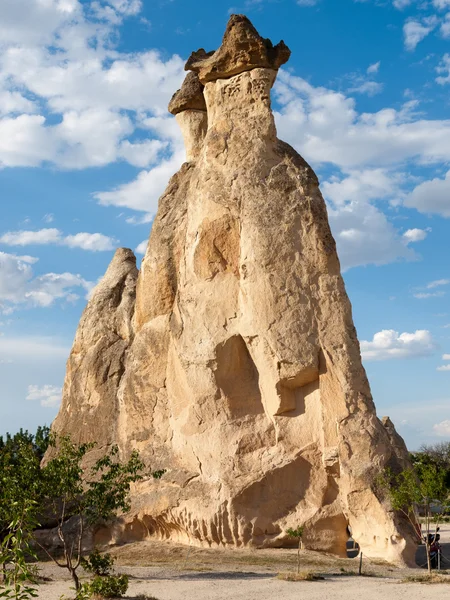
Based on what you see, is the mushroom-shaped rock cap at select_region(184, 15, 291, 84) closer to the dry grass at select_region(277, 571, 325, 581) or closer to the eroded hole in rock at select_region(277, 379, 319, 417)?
the eroded hole in rock at select_region(277, 379, 319, 417)

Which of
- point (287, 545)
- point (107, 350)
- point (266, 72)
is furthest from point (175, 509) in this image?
point (266, 72)

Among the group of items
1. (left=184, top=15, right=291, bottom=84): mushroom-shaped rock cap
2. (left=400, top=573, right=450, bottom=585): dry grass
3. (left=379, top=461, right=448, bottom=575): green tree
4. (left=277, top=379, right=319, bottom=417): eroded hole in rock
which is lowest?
(left=400, top=573, right=450, bottom=585): dry grass

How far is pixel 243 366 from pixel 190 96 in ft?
37.3

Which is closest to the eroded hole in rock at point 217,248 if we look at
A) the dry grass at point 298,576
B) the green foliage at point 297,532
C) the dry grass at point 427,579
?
the green foliage at point 297,532

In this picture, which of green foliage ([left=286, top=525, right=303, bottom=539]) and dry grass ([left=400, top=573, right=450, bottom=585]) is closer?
dry grass ([left=400, top=573, right=450, bottom=585])

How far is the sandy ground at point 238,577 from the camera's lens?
15.0 metres

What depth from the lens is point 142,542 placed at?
2181cm

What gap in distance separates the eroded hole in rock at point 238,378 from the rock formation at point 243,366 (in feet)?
0.14

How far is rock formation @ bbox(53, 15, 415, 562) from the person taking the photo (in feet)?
66.4

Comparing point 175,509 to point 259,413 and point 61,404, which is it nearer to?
point 259,413

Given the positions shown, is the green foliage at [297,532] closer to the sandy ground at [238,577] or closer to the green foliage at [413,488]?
the sandy ground at [238,577]

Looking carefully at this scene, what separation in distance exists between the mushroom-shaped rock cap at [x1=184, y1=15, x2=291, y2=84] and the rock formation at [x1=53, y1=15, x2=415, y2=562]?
45 mm

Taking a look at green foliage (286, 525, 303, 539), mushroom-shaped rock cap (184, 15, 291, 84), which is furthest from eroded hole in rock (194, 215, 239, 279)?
green foliage (286, 525, 303, 539)

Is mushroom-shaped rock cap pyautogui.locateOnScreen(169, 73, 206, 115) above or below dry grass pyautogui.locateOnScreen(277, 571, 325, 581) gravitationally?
above
